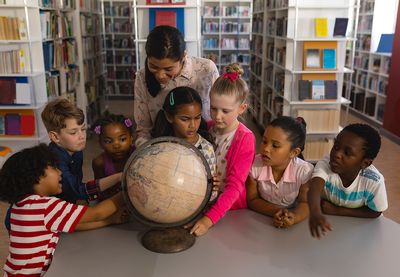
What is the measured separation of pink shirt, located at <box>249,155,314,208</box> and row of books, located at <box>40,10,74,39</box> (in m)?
4.02

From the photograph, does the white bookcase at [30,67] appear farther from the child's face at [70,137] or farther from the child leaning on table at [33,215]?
the child leaning on table at [33,215]

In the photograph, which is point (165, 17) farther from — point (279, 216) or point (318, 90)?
point (279, 216)

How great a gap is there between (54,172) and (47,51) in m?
3.77

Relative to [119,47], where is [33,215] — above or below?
below

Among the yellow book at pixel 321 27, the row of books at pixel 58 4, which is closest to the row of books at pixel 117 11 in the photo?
the row of books at pixel 58 4

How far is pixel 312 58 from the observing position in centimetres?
443

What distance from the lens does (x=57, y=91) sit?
5031 millimetres

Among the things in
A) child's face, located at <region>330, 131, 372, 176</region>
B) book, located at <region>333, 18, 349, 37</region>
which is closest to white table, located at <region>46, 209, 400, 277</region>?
child's face, located at <region>330, 131, 372, 176</region>

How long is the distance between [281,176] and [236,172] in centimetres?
25

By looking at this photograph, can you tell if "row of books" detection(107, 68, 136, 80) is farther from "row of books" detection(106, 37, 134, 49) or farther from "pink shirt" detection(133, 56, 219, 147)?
"pink shirt" detection(133, 56, 219, 147)

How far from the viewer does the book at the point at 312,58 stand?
4406 millimetres

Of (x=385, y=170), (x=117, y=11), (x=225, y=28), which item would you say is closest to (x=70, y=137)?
(x=385, y=170)

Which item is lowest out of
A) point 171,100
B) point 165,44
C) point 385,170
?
point 385,170

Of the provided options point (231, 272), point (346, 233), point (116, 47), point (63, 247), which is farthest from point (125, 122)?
point (116, 47)
